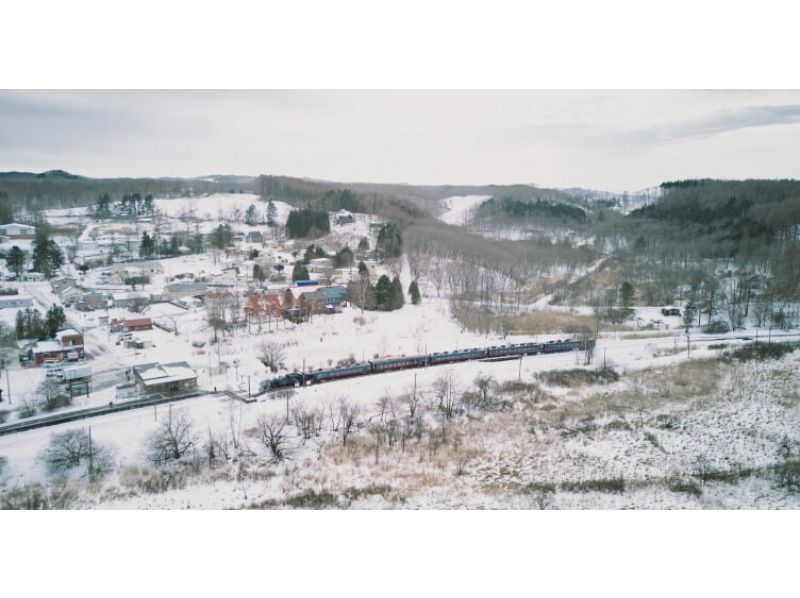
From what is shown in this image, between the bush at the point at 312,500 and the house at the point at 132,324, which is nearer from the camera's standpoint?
the bush at the point at 312,500

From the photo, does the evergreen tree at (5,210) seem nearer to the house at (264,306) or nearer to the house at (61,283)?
the house at (61,283)

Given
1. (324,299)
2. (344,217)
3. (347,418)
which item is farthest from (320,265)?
(347,418)

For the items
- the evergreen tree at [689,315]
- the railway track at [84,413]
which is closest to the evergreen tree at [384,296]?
the railway track at [84,413]

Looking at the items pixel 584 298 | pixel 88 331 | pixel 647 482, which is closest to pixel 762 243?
pixel 584 298

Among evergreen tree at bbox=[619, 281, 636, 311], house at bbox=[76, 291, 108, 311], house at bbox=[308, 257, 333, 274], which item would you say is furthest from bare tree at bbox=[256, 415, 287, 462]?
evergreen tree at bbox=[619, 281, 636, 311]

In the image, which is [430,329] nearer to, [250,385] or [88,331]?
[250,385]

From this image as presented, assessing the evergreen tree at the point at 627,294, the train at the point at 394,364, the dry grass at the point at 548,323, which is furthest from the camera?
the evergreen tree at the point at 627,294

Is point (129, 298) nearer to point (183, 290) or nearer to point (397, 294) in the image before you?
point (183, 290)
